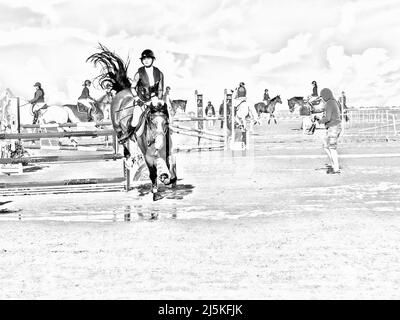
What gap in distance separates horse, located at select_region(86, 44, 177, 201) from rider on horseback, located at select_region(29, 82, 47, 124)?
1744cm

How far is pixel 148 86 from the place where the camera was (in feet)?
31.0

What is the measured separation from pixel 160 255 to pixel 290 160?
11.6 meters

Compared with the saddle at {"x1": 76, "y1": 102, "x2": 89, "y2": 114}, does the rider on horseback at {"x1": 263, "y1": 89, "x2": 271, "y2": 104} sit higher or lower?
higher

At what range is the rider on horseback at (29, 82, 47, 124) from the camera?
27094 mm

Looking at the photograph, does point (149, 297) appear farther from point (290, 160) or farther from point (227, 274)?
point (290, 160)

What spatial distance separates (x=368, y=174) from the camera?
1334 cm

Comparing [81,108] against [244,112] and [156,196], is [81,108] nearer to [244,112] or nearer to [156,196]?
[244,112]

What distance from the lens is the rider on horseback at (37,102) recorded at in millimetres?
27094

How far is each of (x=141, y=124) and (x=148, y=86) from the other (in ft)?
2.37

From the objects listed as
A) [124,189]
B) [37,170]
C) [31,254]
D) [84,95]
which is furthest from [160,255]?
[84,95]

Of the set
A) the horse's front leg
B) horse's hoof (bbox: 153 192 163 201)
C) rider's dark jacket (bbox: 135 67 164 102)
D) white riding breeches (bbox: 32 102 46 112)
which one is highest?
white riding breeches (bbox: 32 102 46 112)

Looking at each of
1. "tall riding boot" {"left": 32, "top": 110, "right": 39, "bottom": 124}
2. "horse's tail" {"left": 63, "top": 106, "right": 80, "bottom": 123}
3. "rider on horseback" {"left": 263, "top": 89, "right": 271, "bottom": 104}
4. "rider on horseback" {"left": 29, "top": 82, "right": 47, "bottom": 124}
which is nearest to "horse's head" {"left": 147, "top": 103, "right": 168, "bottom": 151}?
"rider on horseback" {"left": 29, "top": 82, "right": 47, "bottom": 124}

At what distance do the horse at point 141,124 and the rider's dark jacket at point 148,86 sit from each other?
0.46 feet

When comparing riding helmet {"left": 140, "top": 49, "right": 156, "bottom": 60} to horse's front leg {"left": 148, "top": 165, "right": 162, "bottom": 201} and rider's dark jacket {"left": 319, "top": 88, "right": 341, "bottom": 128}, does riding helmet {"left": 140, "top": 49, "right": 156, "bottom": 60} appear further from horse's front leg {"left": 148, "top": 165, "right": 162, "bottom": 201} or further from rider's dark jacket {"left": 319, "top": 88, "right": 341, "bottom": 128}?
rider's dark jacket {"left": 319, "top": 88, "right": 341, "bottom": 128}
